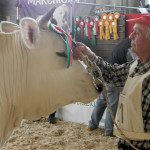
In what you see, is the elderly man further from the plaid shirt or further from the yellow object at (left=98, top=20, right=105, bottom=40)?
the yellow object at (left=98, top=20, right=105, bottom=40)

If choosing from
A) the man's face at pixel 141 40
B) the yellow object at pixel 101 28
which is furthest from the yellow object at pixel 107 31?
the man's face at pixel 141 40

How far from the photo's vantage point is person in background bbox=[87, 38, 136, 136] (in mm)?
3115

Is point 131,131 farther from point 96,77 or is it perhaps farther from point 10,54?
point 10,54

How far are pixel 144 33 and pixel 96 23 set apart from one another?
293cm

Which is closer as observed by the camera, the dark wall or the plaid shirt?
the plaid shirt

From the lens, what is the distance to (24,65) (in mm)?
1354

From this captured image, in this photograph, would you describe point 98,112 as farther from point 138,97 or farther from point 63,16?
point 138,97

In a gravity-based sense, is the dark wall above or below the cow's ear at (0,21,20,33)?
above

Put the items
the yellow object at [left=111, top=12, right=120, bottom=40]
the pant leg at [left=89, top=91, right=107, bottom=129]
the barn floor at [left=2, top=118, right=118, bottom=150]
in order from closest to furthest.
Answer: the barn floor at [left=2, top=118, right=118, bottom=150] → the pant leg at [left=89, top=91, right=107, bottom=129] → the yellow object at [left=111, top=12, right=120, bottom=40]

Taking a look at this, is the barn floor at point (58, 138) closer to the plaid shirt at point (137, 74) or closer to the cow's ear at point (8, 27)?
the plaid shirt at point (137, 74)

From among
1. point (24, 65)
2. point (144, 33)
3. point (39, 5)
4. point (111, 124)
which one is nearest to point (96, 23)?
point (39, 5)

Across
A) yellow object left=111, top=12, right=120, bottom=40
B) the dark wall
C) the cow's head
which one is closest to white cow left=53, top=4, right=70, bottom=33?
the cow's head

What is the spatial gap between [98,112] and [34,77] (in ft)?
7.69

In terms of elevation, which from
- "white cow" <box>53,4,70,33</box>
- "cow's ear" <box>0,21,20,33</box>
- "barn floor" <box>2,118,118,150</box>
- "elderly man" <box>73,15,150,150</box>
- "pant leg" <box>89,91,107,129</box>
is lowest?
"barn floor" <box>2,118,118,150</box>
